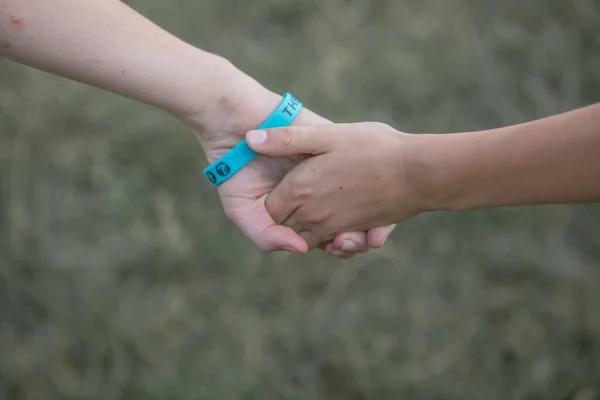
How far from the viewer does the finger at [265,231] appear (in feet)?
3.49

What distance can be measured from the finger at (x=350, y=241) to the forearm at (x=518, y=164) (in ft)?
0.51

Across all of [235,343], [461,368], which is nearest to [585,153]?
[461,368]

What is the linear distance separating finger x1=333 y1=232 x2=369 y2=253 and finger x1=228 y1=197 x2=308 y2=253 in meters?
0.07

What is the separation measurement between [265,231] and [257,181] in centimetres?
9

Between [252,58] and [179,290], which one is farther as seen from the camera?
[252,58]

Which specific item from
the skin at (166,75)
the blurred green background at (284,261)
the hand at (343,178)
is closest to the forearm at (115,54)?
the skin at (166,75)

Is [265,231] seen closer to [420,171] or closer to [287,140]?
[287,140]

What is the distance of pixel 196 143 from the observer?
157 centimetres

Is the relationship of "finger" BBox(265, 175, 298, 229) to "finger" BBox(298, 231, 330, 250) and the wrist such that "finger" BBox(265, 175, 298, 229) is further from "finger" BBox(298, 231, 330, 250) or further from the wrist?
the wrist

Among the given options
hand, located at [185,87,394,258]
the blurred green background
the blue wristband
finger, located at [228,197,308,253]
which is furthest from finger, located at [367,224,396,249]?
the blurred green background

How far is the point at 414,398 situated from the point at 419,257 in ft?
1.02

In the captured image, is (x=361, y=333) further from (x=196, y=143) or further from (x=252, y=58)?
(x=252, y=58)

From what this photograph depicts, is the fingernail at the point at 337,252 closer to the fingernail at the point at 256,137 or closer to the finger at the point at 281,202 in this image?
the finger at the point at 281,202

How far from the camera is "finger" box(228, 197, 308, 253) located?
106 centimetres
